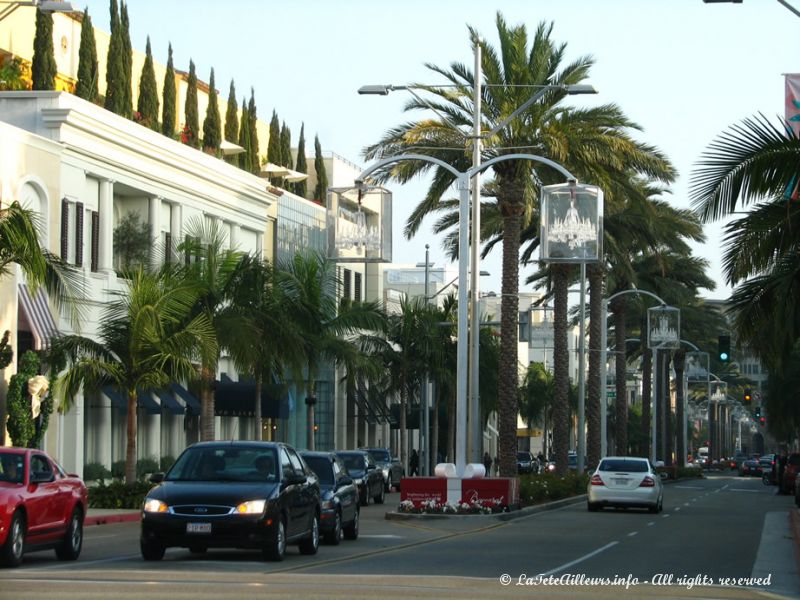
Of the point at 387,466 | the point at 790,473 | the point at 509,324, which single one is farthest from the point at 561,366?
the point at 790,473

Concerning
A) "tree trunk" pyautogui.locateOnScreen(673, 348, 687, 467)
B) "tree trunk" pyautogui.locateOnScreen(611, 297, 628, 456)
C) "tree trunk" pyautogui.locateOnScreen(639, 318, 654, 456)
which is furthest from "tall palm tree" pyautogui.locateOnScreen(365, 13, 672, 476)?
"tree trunk" pyautogui.locateOnScreen(673, 348, 687, 467)

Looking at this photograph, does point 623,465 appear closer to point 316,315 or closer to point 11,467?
point 316,315

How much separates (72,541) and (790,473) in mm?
47789

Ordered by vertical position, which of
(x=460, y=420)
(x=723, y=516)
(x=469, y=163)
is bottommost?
(x=723, y=516)

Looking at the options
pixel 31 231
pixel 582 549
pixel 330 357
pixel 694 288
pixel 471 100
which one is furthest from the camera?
pixel 694 288

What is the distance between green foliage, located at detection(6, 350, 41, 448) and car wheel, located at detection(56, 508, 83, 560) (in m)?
17.0

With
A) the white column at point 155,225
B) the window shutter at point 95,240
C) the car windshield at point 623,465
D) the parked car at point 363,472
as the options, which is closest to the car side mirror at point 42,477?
the parked car at point 363,472

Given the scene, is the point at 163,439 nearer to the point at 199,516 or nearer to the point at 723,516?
the point at 723,516

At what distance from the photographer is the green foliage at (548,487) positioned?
40.7 m

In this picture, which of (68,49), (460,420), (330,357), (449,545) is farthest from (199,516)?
(68,49)

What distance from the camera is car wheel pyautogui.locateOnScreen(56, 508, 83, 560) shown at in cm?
2041

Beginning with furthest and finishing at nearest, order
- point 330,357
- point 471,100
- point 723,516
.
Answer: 1. point 330,357
2. point 471,100
3. point 723,516

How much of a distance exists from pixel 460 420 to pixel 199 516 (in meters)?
16.0

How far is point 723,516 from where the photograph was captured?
3881 centimetres
